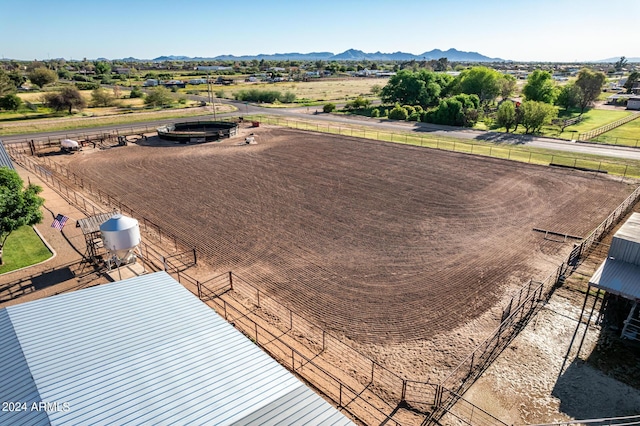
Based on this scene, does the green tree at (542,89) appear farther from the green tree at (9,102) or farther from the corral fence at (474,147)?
the green tree at (9,102)

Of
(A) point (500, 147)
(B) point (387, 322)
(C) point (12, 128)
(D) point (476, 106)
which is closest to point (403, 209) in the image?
(B) point (387, 322)

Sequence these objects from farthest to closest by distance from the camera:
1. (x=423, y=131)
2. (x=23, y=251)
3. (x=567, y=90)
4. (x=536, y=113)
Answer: (x=567, y=90)
(x=423, y=131)
(x=536, y=113)
(x=23, y=251)

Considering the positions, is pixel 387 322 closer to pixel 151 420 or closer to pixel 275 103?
pixel 151 420

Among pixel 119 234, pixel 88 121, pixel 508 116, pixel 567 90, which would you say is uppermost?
pixel 567 90

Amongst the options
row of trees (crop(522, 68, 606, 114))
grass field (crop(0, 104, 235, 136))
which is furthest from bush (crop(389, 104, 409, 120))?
grass field (crop(0, 104, 235, 136))

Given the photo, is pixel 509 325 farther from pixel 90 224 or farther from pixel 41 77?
pixel 41 77

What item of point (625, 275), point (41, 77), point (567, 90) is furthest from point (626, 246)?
point (41, 77)
